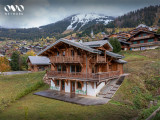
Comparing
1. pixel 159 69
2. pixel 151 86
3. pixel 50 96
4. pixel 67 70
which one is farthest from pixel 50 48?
pixel 159 69

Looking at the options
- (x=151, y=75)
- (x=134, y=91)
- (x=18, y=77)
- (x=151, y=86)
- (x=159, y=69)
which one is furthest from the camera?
(x=18, y=77)

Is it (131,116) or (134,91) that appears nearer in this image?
(131,116)

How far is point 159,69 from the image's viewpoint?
76.7ft

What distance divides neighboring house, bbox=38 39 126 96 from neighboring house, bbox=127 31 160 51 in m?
29.3

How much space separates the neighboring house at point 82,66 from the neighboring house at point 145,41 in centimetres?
2929

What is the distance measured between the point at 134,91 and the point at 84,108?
25.6 ft

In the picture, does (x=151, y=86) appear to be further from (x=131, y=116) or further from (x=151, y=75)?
(x=131, y=116)

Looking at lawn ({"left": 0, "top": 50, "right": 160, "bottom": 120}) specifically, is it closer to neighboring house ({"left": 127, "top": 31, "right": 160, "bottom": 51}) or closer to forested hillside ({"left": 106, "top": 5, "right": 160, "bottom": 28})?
neighboring house ({"left": 127, "top": 31, "right": 160, "bottom": 51})

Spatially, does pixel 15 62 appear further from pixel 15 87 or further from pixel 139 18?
pixel 139 18

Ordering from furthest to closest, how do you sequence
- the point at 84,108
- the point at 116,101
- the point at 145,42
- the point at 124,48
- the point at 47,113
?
the point at 124,48, the point at 145,42, the point at 116,101, the point at 84,108, the point at 47,113

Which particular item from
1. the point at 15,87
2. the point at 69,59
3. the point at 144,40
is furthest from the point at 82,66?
the point at 144,40

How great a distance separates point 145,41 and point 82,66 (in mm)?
39451

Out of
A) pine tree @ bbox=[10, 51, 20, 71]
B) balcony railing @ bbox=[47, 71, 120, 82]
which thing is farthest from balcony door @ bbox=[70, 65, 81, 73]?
pine tree @ bbox=[10, 51, 20, 71]

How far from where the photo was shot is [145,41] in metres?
48.2
